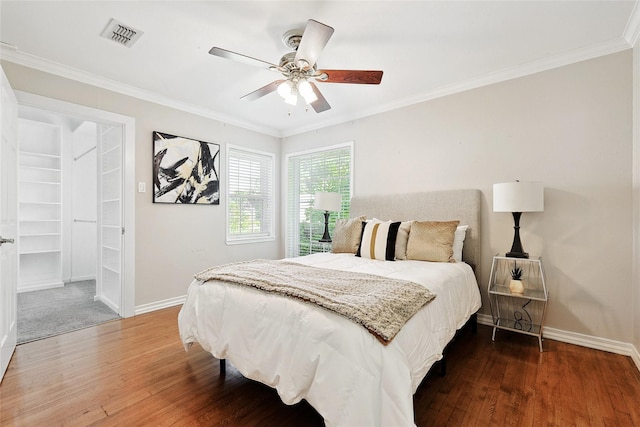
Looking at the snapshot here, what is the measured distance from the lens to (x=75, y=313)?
3.37 meters

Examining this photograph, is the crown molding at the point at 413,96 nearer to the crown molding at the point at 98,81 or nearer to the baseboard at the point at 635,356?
the crown molding at the point at 98,81

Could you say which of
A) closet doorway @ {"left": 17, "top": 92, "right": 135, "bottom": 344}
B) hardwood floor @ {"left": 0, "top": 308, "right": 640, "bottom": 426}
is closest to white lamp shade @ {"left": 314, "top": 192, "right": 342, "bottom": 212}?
hardwood floor @ {"left": 0, "top": 308, "right": 640, "bottom": 426}

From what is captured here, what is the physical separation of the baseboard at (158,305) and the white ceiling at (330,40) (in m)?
2.41

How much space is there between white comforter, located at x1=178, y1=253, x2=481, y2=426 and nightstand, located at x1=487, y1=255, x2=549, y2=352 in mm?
796

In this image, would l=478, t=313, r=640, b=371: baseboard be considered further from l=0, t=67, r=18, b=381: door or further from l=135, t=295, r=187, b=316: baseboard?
l=0, t=67, r=18, b=381: door

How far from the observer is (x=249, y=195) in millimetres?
4664

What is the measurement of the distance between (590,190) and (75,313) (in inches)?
210

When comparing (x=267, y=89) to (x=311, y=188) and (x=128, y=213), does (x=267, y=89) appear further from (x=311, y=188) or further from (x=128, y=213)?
(x=311, y=188)

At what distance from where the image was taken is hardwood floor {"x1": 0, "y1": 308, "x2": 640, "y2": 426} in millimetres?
1647

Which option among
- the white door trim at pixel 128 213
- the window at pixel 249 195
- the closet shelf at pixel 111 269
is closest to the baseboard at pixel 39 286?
the closet shelf at pixel 111 269

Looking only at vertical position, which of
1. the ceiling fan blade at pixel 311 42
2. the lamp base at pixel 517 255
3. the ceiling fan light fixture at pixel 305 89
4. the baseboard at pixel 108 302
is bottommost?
the baseboard at pixel 108 302

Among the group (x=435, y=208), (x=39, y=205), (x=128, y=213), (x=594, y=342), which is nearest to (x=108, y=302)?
(x=128, y=213)

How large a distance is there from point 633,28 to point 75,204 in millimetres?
7390

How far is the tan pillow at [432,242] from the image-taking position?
2.72 m
